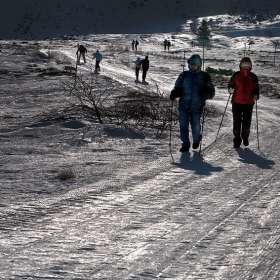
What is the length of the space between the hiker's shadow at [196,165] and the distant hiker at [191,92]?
1.76 ft

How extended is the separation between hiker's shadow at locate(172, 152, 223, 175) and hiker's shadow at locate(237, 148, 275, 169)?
624 millimetres

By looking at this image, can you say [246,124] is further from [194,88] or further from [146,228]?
[146,228]

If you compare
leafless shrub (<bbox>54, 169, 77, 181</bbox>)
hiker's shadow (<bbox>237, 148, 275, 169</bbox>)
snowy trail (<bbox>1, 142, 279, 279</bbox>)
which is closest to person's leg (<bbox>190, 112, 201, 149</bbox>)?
hiker's shadow (<bbox>237, 148, 275, 169</bbox>)

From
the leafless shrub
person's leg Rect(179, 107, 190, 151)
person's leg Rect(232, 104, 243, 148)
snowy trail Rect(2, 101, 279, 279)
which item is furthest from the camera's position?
person's leg Rect(232, 104, 243, 148)

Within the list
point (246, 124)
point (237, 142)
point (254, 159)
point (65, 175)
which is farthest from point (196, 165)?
point (246, 124)

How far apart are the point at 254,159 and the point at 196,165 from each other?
1.07 metres

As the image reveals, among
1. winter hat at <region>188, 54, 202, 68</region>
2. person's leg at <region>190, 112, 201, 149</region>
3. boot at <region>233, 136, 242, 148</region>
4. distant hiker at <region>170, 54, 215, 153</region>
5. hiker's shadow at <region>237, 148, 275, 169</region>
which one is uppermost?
winter hat at <region>188, 54, 202, 68</region>

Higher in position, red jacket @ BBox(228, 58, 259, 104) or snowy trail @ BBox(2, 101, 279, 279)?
red jacket @ BBox(228, 58, 259, 104)

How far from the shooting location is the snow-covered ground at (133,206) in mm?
3580

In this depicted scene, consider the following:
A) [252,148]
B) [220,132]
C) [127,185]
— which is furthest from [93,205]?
[220,132]

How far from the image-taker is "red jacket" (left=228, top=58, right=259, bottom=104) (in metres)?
8.93

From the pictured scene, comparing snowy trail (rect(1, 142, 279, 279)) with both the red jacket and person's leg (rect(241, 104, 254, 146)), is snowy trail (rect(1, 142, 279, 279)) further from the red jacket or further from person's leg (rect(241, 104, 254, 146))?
the red jacket

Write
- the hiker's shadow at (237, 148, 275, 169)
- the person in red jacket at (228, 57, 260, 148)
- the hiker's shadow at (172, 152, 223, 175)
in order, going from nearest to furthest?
1. the hiker's shadow at (172, 152, 223, 175)
2. the hiker's shadow at (237, 148, 275, 169)
3. the person in red jacket at (228, 57, 260, 148)

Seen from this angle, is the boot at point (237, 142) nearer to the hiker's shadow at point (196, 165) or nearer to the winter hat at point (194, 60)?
the hiker's shadow at point (196, 165)
